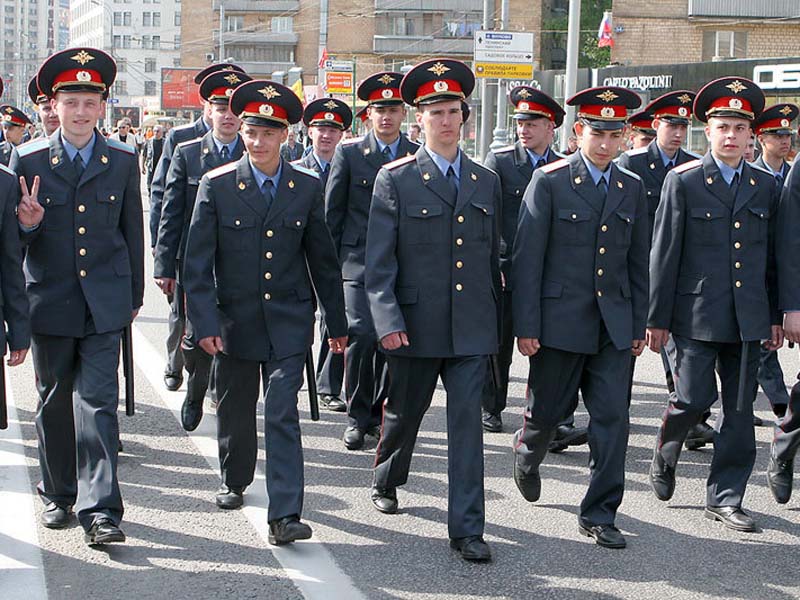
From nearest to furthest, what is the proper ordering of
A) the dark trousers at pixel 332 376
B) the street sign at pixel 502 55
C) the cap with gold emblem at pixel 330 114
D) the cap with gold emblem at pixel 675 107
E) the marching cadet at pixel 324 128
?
1. the cap with gold emblem at pixel 675 107
2. the dark trousers at pixel 332 376
3. the marching cadet at pixel 324 128
4. the cap with gold emblem at pixel 330 114
5. the street sign at pixel 502 55

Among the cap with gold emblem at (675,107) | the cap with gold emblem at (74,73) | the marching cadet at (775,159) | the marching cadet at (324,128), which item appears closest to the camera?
the cap with gold emblem at (74,73)

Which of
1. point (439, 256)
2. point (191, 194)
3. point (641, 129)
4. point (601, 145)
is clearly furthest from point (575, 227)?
point (641, 129)

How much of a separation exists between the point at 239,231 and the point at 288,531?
4.79 feet

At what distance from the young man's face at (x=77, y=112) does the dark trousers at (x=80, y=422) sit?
98 centimetres

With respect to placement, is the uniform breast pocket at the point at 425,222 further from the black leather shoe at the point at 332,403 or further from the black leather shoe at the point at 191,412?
the black leather shoe at the point at 332,403

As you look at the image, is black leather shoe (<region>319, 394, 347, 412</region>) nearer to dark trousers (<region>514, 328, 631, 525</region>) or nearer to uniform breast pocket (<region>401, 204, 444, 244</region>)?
dark trousers (<region>514, 328, 631, 525</region>)

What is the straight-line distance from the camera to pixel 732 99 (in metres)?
6.46

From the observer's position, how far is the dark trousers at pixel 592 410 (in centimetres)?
609

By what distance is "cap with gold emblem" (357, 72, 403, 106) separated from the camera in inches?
339

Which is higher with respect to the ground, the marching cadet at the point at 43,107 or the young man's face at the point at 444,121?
the marching cadet at the point at 43,107

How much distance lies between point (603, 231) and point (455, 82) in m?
1.02

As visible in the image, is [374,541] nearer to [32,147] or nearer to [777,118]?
[32,147]

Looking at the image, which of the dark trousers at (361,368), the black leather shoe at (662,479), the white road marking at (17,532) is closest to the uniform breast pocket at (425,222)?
the black leather shoe at (662,479)

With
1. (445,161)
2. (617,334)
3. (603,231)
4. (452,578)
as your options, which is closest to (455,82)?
(445,161)
